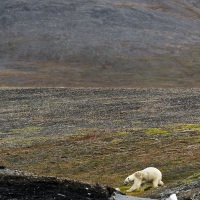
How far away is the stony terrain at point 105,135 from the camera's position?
3666 cm

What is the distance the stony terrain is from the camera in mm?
36656

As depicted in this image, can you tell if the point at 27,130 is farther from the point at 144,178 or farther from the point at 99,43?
the point at 99,43

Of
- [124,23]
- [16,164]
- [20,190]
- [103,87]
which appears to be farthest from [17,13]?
[20,190]

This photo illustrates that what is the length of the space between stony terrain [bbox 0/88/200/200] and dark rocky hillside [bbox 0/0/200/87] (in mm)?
21179

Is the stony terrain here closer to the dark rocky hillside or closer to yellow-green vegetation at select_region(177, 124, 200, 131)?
yellow-green vegetation at select_region(177, 124, 200, 131)

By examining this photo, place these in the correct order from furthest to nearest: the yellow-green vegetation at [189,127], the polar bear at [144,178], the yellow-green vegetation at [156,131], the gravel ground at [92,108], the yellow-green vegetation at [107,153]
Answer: the gravel ground at [92,108], the yellow-green vegetation at [189,127], the yellow-green vegetation at [156,131], the yellow-green vegetation at [107,153], the polar bear at [144,178]

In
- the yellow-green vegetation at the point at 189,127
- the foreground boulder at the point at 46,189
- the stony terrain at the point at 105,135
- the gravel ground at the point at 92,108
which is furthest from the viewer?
the gravel ground at the point at 92,108

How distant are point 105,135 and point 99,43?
80.5 metres

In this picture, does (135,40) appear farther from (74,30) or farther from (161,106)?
(161,106)

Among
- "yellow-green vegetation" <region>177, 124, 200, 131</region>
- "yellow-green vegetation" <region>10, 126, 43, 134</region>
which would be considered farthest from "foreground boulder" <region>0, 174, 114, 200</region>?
"yellow-green vegetation" <region>10, 126, 43, 134</region>

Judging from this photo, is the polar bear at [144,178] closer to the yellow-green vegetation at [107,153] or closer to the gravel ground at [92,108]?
the yellow-green vegetation at [107,153]

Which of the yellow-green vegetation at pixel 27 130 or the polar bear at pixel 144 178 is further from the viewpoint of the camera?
the yellow-green vegetation at pixel 27 130

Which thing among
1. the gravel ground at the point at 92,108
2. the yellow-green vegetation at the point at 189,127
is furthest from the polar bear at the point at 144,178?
the gravel ground at the point at 92,108

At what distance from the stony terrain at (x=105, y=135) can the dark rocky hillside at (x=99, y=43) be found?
2118 cm
